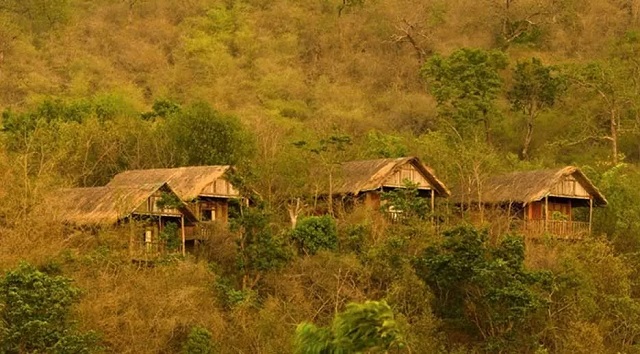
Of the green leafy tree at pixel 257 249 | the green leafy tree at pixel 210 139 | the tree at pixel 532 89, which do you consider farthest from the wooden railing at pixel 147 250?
the tree at pixel 532 89

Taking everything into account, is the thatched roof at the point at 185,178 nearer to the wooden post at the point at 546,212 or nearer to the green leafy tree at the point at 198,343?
the green leafy tree at the point at 198,343

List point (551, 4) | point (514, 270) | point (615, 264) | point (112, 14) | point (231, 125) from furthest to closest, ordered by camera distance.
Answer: point (112, 14)
point (551, 4)
point (231, 125)
point (615, 264)
point (514, 270)

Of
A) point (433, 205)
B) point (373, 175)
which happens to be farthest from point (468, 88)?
point (373, 175)

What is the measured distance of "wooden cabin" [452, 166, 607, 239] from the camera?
2709 cm

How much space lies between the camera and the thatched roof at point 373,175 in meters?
27.0

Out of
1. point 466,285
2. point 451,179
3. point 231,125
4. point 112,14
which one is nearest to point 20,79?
point 112,14

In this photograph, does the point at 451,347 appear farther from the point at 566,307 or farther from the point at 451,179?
the point at 451,179

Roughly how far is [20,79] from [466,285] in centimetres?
2539

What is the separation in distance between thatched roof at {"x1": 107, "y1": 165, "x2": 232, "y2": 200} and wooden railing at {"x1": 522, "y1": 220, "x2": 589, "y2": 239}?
7.05 meters

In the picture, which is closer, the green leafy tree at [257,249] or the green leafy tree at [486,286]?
the green leafy tree at [486,286]

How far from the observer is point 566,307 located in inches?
887

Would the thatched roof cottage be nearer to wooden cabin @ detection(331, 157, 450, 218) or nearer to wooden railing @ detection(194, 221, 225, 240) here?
wooden railing @ detection(194, 221, 225, 240)

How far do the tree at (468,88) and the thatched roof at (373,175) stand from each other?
6.59 metres

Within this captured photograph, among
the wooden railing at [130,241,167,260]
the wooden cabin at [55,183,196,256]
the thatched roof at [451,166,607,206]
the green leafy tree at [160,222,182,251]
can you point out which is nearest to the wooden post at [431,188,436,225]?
the thatched roof at [451,166,607,206]
